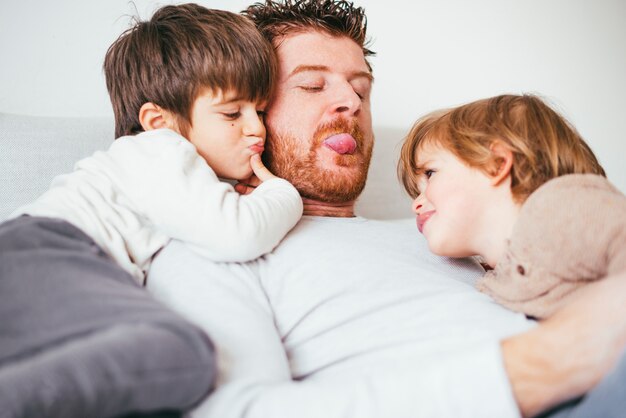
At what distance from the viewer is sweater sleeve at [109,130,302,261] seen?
2.77 feet

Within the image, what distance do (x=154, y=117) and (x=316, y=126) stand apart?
0.39m

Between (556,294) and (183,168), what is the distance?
2.11ft

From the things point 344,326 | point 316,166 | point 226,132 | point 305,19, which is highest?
point 305,19

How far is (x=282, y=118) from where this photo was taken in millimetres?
1254

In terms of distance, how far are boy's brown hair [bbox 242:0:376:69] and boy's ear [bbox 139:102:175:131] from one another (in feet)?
1.31

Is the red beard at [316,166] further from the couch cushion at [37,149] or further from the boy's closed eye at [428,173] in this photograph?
the couch cushion at [37,149]

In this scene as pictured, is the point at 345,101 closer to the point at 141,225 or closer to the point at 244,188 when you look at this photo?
the point at 244,188

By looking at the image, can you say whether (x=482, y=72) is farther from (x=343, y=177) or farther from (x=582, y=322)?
(x=582, y=322)

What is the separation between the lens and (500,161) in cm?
92

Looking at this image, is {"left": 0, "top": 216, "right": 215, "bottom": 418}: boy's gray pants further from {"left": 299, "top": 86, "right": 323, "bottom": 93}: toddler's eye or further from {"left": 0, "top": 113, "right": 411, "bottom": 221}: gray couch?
{"left": 299, "top": 86, "right": 323, "bottom": 93}: toddler's eye

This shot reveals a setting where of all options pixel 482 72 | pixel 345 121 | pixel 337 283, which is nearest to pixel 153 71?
pixel 345 121

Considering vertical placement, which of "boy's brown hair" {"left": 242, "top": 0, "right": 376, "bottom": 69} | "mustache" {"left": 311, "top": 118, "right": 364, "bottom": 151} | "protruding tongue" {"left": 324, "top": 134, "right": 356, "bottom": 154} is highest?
"boy's brown hair" {"left": 242, "top": 0, "right": 376, "bottom": 69}

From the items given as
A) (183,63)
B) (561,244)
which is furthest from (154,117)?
(561,244)

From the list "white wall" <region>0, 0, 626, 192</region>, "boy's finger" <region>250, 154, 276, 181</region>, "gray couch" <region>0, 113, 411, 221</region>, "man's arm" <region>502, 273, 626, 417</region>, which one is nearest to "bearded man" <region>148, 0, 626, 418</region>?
"man's arm" <region>502, 273, 626, 417</region>
